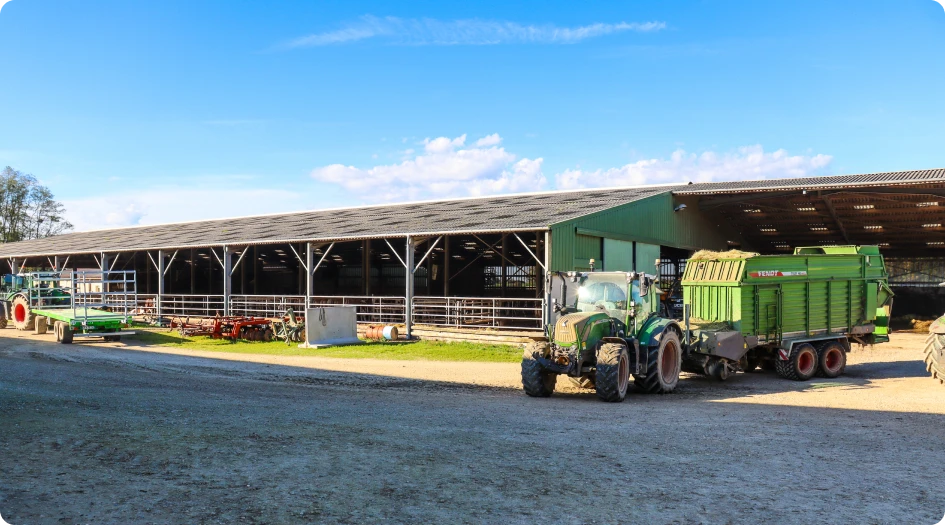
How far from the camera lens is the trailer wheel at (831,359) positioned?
50.1 ft

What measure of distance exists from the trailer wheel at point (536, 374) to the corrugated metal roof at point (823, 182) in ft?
51.5

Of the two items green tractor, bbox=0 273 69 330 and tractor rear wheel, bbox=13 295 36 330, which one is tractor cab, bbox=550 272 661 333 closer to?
green tractor, bbox=0 273 69 330

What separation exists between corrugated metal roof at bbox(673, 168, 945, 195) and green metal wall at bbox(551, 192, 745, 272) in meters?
1.33

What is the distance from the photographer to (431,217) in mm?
26000

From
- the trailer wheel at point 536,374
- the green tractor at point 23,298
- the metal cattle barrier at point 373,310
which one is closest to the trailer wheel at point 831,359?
the trailer wheel at point 536,374

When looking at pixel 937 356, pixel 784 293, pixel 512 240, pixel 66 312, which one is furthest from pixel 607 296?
pixel 512 240

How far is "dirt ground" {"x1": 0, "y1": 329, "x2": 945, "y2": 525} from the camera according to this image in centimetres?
593

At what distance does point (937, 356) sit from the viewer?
1368cm

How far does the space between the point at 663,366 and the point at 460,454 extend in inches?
239

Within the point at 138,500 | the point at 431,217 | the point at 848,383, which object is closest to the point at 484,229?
the point at 431,217

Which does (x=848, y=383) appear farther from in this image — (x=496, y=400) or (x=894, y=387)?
(x=496, y=400)

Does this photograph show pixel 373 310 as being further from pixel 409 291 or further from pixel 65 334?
pixel 65 334

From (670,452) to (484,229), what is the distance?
13148 millimetres

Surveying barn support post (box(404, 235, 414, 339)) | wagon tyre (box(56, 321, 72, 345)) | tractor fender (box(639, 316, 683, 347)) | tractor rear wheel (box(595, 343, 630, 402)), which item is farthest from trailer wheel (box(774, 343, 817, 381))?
wagon tyre (box(56, 321, 72, 345))
